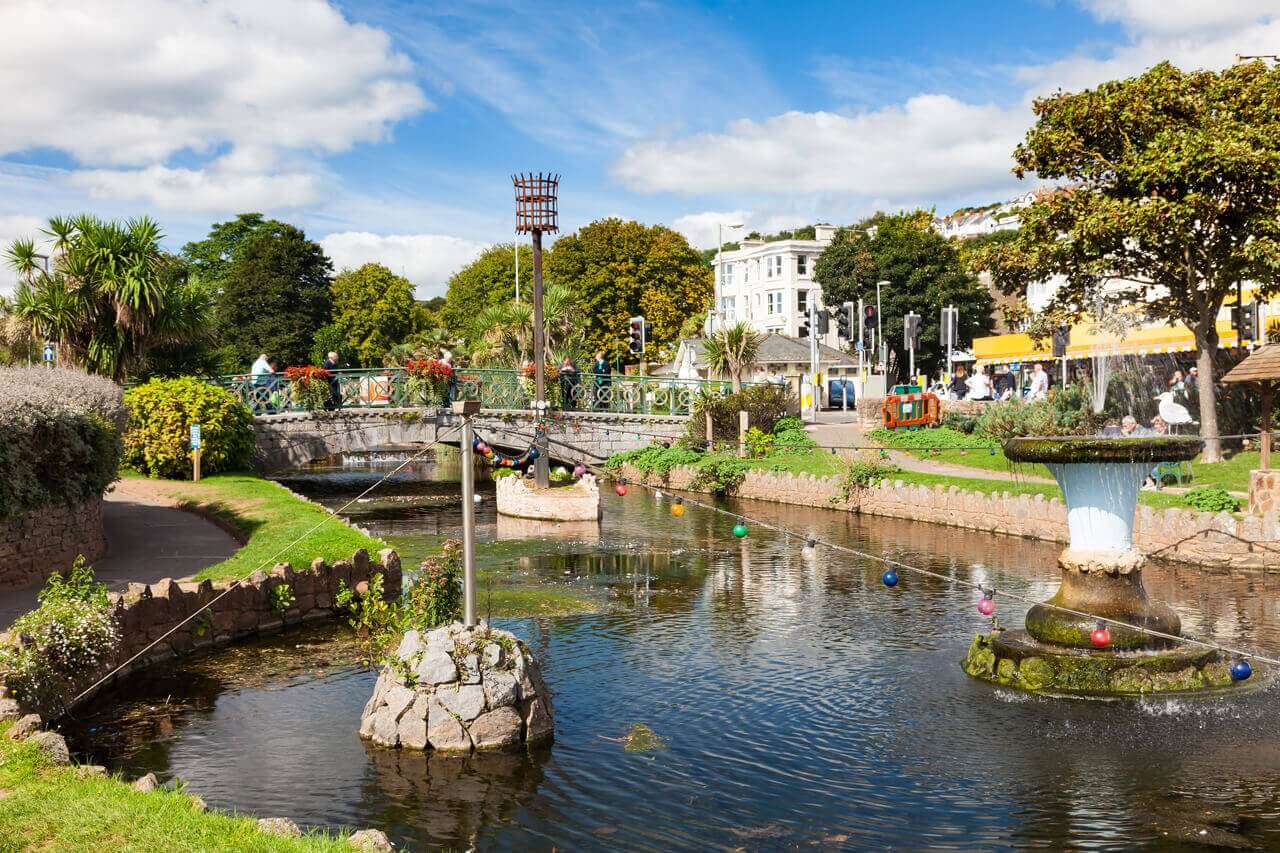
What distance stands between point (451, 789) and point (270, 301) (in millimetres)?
66475

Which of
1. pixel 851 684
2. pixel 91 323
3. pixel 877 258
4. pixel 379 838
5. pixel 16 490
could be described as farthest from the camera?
pixel 877 258

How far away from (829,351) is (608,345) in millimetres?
→ 15098

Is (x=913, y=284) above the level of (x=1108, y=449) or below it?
above

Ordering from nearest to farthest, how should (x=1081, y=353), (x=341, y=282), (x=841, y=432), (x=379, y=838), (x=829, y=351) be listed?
(x=379, y=838), (x=1081, y=353), (x=841, y=432), (x=829, y=351), (x=341, y=282)

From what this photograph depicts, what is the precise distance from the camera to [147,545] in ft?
66.5

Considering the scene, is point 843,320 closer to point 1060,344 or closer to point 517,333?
point 517,333

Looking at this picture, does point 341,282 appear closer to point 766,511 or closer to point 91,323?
point 91,323

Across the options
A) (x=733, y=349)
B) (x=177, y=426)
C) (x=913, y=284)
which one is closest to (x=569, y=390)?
(x=733, y=349)

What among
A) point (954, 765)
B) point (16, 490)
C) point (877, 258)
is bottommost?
point (954, 765)

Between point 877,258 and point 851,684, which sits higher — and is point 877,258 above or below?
above

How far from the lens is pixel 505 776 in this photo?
10109 millimetres

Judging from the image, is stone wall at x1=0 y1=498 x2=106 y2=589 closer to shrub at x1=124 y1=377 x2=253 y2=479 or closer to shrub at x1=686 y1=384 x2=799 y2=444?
shrub at x1=124 y1=377 x2=253 y2=479

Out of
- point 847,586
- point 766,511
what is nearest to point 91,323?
point 766,511

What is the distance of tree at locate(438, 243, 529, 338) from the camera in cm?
9056
